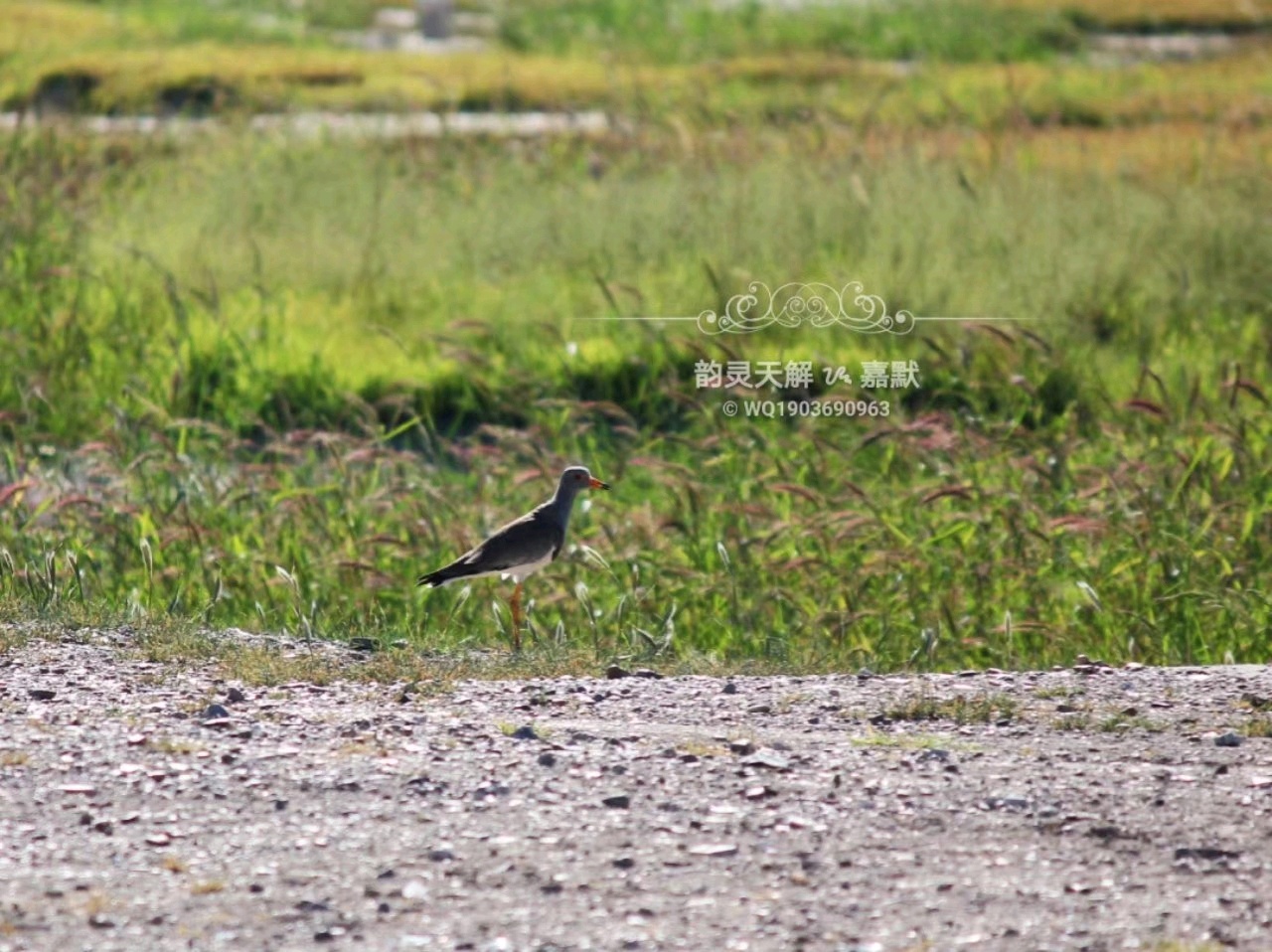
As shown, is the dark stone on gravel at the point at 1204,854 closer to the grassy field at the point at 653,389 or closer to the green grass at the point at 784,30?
the grassy field at the point at 653,389

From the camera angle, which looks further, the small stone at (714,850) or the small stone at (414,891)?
the small stone at (714,850)

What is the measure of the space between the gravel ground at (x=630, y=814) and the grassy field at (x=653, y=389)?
0.71 metres

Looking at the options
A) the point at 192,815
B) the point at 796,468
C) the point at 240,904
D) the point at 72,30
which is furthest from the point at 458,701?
the point at 72,30

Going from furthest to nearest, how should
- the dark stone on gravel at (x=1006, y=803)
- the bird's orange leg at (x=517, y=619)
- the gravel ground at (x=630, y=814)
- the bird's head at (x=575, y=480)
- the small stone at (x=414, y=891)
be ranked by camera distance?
1. the bird's head at (x=575, y=480)
2. the bird's orange leg at (x=517, y=619)
3. the dark stone on gravel at (x=1006, y=803)
4. the small stone at (x=414, y=891)
5. the gravel ground at (x=630, y=814)

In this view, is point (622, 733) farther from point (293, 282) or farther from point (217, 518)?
point (293, 282)

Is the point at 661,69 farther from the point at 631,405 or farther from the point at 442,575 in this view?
the point at 442,575

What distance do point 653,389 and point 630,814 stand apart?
21.8 ft

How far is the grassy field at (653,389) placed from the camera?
845cm

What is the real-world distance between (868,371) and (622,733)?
18.8ft

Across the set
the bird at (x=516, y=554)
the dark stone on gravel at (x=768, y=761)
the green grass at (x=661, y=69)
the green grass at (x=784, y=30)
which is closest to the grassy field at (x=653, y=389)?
the bird at (x=516, y=554)

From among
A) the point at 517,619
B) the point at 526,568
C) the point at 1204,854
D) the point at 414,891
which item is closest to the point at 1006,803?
the point at 1204,854

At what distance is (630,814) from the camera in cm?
532

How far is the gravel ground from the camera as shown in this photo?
466 cm

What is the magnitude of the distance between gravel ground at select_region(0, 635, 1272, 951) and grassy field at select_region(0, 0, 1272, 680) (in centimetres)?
71
